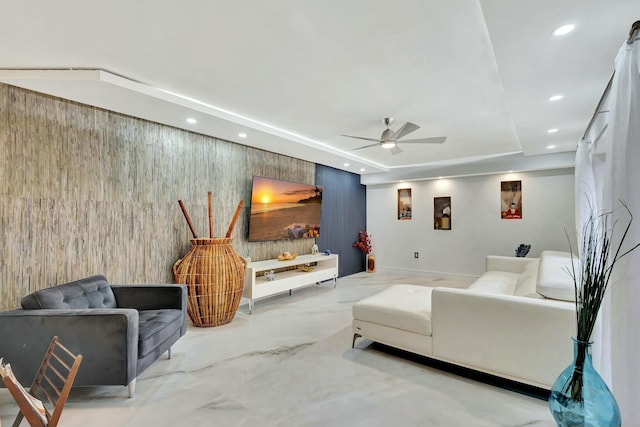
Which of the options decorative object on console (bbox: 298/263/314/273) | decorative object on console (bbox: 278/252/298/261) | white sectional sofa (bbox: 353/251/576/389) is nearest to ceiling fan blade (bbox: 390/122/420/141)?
white sectional sofa (bbox: 353/251/576/389)

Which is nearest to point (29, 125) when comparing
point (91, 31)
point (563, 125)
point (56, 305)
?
point (91, 31)

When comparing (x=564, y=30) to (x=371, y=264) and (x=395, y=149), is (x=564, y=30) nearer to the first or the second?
(x=395, y=149)

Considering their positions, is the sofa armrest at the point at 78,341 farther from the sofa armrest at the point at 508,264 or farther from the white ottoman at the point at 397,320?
the sofa armrest at the point at 508,264

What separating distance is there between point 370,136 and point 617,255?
3346mm

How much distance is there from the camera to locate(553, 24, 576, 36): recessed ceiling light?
5.76 ft

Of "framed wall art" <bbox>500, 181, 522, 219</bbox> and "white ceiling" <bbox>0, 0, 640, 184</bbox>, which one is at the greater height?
"white ceiling" <bbox>0, 0, 640, 184</bbox>

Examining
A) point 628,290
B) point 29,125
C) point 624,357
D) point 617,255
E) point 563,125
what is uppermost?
point 563,125

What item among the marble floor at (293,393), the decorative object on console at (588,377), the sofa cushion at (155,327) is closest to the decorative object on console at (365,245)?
the marble floor at (293,393)

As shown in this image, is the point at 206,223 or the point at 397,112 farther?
the point at 206,223

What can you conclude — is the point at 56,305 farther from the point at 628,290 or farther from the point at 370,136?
the point at 370,136

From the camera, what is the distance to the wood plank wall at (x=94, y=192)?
262 centimetres

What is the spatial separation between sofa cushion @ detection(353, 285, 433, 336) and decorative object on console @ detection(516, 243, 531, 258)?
3022 mm

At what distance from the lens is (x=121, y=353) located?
2064mm

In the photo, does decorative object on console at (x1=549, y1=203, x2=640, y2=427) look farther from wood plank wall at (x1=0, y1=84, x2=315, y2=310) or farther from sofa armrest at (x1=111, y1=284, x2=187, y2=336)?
wood plank wall at (x1=0, y1=84, x2=315, y2=310)
